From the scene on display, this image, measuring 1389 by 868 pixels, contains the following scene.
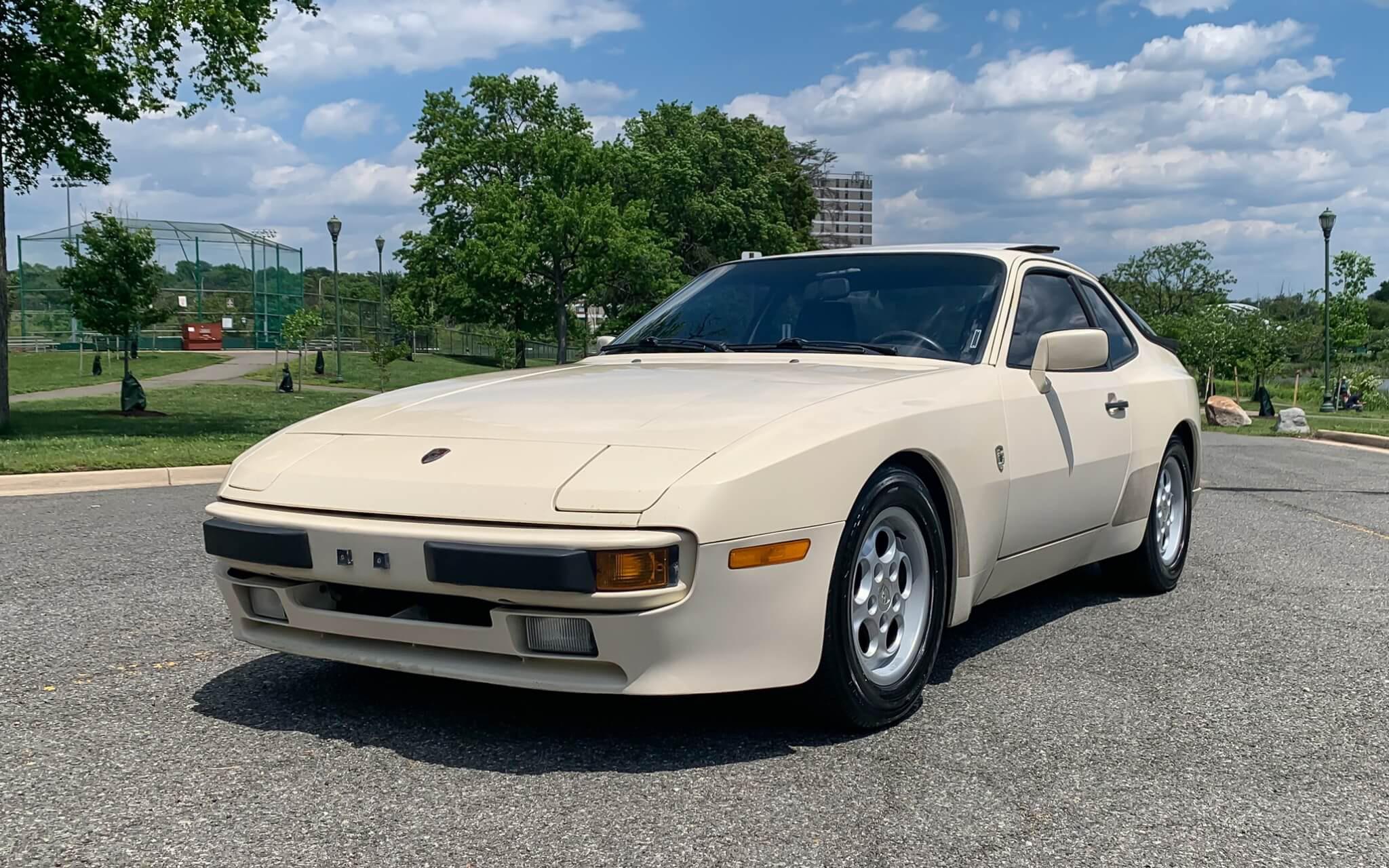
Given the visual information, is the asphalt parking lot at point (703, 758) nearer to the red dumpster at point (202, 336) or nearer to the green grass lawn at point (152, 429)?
the green grass lawn at point (152, 429)

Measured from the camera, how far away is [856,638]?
11.0 ft

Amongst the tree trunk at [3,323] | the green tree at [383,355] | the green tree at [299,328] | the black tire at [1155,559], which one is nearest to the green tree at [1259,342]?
the green tree at [383,355]

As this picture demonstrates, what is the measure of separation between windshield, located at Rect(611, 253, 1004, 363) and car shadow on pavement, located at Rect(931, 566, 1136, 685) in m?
1.08

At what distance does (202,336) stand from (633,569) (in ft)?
169

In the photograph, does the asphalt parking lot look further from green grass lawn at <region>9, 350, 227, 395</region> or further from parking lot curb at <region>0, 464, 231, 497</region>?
green grass lawn at <region>9, 350, 227, 395</region>

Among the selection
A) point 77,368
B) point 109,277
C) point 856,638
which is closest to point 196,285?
point 77,368

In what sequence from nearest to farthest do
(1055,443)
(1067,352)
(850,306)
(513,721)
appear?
(513,721)
(1067,352)
(1055,443)
(850,306)

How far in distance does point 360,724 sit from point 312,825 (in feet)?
2.41

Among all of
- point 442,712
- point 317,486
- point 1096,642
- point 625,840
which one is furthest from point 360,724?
point 1096,642

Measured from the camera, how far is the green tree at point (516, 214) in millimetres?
38719

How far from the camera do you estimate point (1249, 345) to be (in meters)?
40.3

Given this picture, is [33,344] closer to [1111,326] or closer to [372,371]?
[372,371]

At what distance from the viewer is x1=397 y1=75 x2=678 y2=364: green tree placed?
127 ft

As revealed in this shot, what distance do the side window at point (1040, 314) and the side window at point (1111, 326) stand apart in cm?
16
